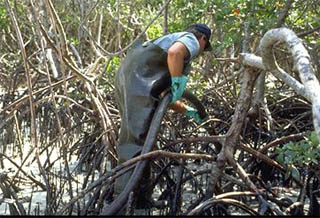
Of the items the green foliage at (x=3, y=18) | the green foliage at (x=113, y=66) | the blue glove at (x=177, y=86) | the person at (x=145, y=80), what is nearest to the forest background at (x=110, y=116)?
the green foliage at (x=113, y=66)

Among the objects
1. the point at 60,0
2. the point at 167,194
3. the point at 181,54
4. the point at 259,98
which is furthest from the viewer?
the point at 60,0

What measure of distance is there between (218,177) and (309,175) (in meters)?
0.83

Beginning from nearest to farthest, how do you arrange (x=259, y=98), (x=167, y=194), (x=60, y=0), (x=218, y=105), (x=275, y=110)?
1. (x=167, y=194)
2. (x=259, y=98)
3. (x=275, y=110)
4. (x=218, y=105)
5. (x=60, y=0)

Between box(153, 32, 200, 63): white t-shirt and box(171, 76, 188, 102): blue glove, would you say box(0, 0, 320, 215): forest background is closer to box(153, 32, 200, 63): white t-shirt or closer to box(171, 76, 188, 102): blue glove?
box(153, 32, 200, 63): white t-shirt

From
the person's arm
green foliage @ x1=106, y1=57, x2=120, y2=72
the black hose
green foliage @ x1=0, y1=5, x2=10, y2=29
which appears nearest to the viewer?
the black hose

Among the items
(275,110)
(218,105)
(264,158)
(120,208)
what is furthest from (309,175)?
(218,105)

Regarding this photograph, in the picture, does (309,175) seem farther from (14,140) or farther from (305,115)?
(14,140)

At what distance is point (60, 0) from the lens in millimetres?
7418

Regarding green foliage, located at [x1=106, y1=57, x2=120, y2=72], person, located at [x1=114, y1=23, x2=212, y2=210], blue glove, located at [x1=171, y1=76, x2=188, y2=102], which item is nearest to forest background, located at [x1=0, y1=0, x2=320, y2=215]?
green foliage, located at [x1=106, y1=57, x2=120, y2=72]

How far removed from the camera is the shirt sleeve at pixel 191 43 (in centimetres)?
354

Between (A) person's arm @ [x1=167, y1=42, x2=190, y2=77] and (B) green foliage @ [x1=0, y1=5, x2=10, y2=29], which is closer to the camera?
(A) person's arm @ [x1=167, y1=42, x2=190, y2=77]

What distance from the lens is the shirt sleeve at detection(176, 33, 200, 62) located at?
3.54m

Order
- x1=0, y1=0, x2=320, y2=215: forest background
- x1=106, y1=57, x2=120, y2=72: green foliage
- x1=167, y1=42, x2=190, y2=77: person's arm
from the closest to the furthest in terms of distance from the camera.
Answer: x1=167, y1=42, x2=190, y2=77: person's arm, x1=0, y1=0, x2=320, y2=215: forest background, x1=106, y1=57, x2=120, y2=72: green foliage

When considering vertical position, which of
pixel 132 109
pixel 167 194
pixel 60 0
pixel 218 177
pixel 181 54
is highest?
pixel 60 0
